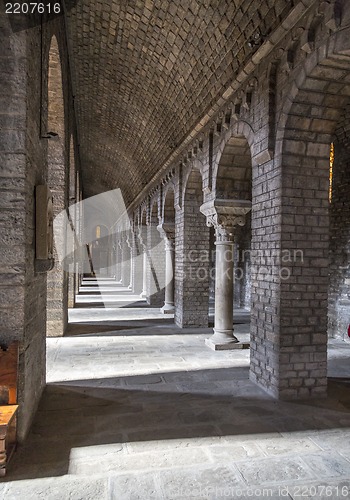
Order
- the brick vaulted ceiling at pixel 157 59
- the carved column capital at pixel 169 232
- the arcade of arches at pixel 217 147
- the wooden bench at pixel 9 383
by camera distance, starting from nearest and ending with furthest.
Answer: the wooden bench at pixel 9 383, the arcade of arches at pixel 217 147, the brick vaulted ceiling at pixel 157 59, the carved column capital at pixel 169 232

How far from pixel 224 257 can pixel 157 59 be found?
150 inches

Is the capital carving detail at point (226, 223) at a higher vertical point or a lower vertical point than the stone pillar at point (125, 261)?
higher

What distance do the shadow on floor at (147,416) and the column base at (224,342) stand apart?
5.56ft

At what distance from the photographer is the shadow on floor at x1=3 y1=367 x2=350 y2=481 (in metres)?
3.05

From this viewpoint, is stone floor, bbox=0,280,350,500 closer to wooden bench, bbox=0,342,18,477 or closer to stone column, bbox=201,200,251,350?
wooden bench, bbox=0,342,18,477

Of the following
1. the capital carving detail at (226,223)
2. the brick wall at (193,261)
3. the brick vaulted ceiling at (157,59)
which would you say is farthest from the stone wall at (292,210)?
the brick wall at (193,261)

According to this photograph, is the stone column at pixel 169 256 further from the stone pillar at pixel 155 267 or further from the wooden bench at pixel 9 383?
the wooden bench at pixel 9 383

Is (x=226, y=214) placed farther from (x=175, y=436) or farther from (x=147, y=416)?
(x=175, y=436)

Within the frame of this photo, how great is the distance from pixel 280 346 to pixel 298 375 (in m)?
0.43

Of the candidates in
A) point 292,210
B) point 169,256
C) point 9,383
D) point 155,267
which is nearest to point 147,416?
point 9,383

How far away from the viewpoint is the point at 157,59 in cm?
667

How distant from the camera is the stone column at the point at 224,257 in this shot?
22.0ft

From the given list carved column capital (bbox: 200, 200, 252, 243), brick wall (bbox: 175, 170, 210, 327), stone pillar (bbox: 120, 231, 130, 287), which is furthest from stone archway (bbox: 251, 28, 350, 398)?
stone pillar (bbox: 120, 231, 130, 287)

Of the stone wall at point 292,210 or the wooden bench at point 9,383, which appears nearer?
the wooden bench at point 9,383
